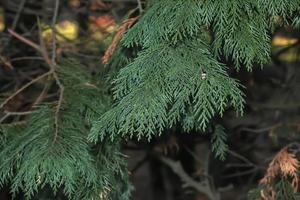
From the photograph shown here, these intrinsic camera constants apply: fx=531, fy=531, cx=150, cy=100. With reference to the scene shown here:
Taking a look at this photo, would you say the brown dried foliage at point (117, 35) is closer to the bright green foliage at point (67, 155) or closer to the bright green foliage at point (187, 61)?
the bright green foliage at point (67, 155)

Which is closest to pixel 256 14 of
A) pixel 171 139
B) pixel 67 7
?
pixel 171 139

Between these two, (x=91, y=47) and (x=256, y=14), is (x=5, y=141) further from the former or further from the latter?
(x=91, y=47)

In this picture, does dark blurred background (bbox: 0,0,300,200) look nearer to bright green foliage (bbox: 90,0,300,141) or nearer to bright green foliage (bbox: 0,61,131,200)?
bright green foliage (bbox: 0,61,131,200)

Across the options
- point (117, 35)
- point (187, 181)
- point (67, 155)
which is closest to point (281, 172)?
point (117, 35)

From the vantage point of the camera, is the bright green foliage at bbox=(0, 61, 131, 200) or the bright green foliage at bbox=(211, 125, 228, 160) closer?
the bright green foliage at bbox=(0, 61, 131, 200)

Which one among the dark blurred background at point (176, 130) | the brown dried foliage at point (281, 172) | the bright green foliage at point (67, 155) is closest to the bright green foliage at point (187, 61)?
the bright green foliage at point (67, 155)

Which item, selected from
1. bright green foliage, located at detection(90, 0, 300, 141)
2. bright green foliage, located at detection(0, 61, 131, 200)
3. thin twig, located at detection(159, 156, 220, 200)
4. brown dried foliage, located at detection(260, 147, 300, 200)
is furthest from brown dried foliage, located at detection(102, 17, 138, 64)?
thin twig, located at detection(159, 156, 220, 200)

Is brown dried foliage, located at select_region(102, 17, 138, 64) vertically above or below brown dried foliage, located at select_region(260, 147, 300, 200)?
above

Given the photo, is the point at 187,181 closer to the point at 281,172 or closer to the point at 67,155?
the point at 281,172
